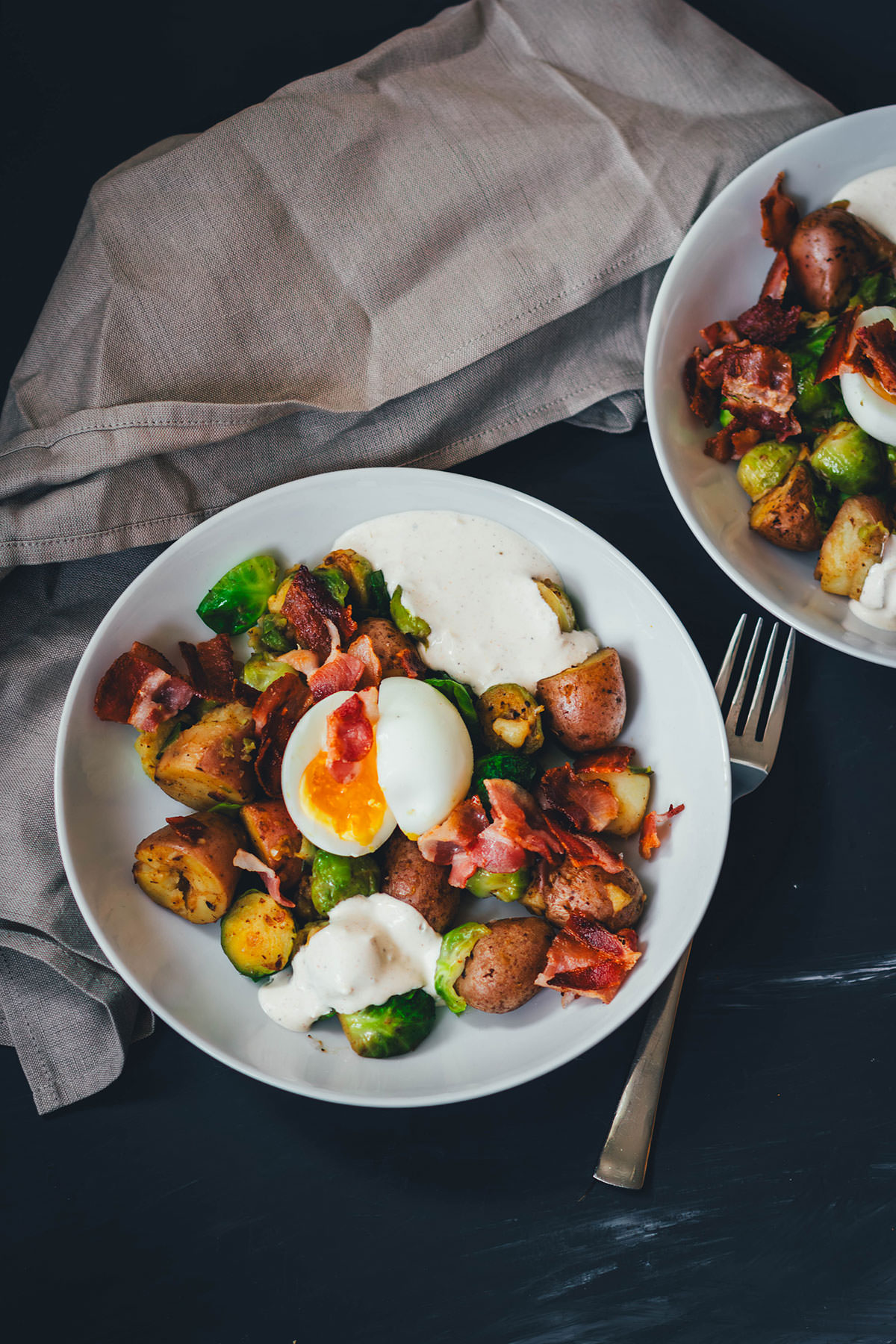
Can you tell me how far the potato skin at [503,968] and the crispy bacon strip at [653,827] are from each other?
1.06ft

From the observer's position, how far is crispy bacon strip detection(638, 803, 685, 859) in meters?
2.25

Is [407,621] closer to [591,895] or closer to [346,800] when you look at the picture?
[346,800]

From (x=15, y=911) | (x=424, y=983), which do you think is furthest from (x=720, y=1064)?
(x=15, y=911)

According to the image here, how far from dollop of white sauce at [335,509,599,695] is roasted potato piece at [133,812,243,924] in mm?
634

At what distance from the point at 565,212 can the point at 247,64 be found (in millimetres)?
1028

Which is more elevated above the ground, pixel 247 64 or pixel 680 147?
pixel 247 64

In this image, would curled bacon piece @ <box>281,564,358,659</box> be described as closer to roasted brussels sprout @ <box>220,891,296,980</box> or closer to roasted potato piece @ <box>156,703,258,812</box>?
roasted potato piece @ <box>156,703,258,812</box>

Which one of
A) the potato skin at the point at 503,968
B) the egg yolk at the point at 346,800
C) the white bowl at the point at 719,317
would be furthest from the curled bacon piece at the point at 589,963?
the white bowl at the point at 719,317

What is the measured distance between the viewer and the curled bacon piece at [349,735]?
7.17 feet

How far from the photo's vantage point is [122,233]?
2.34 m

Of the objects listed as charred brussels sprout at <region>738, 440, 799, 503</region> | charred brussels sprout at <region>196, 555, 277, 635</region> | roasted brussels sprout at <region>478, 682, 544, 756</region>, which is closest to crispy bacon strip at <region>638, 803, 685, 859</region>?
roasted brussels sprout at <region>478, 682, 544, 756</region>

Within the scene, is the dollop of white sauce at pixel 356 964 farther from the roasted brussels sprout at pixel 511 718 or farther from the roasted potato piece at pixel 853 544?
the roasted potato piece at pixel 853 544

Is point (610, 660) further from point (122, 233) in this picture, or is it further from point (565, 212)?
point (122, 233)

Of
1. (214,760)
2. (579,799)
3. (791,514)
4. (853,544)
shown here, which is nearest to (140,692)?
(214,760)
